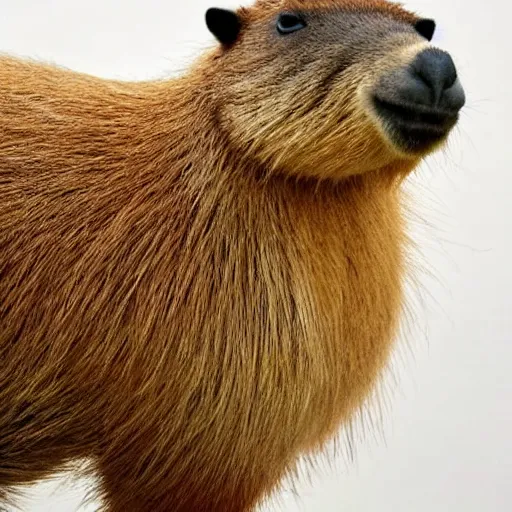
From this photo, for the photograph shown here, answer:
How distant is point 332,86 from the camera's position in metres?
0.73

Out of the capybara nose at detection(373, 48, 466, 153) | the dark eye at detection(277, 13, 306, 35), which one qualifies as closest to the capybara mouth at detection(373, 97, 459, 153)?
the capybara nose at detection(373, 48, 466, 153)

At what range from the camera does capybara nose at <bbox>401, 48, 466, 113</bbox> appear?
69 centimetres

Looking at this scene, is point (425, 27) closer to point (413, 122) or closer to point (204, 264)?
point (413, 122)

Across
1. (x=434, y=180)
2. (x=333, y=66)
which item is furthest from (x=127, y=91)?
(x=434, y=180)

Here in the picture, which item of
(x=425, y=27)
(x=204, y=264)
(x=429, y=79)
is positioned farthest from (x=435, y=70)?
(x=204, y=264)

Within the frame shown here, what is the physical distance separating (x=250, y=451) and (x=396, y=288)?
0.22 m

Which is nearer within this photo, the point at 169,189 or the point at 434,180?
the point at 169,189

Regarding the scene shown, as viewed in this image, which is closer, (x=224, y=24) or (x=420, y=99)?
(x=420, y=99)

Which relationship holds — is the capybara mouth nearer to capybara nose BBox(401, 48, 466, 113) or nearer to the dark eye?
capybara nose BBox(401, 48, 466, 113)

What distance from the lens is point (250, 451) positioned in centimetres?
78

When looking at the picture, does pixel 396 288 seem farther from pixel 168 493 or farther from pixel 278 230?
pixel 168 493

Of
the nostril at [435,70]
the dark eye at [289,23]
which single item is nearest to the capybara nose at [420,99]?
the nostril at [435,70]

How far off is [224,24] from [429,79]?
208 mm

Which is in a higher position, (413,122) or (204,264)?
(413,122)
